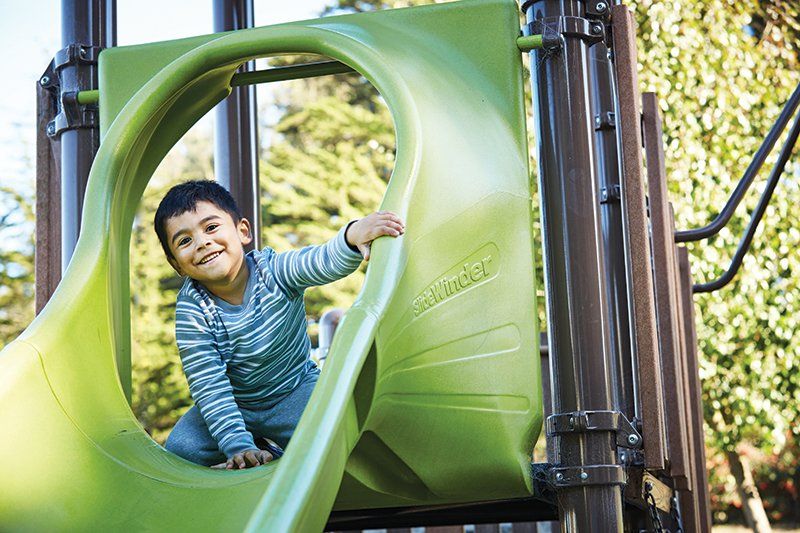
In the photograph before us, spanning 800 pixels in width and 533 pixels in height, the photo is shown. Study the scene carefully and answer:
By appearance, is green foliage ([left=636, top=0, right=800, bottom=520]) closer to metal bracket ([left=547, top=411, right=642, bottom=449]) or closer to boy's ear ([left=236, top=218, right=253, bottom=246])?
boy's ear ([left=236, top=218, right=253, bottom=246])

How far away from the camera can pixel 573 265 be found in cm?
220

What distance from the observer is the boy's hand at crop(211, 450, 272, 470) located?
7.05ft

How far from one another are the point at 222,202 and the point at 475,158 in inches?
22.1

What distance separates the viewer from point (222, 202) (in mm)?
2389

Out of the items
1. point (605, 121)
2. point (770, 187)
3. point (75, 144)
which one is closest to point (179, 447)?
point (75, 144)

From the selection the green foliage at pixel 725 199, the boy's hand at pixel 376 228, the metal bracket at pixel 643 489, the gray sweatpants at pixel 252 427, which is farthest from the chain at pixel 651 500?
the green foliage at pixel 725 199

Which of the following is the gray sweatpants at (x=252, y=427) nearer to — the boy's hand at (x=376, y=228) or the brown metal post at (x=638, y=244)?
the boy's hand at (x=376, y=228)

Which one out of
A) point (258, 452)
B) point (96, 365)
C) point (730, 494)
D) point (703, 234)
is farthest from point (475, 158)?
point (730, 494)

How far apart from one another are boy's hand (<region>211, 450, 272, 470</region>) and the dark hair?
490 mm

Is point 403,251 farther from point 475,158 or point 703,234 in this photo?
point 703,234

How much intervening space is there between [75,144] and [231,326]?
0.87 m

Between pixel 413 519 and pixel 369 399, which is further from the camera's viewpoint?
pixel 413 519

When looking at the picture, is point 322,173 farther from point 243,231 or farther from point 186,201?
point 186,201

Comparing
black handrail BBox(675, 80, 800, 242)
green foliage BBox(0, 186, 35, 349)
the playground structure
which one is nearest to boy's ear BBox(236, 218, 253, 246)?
the playground structure
